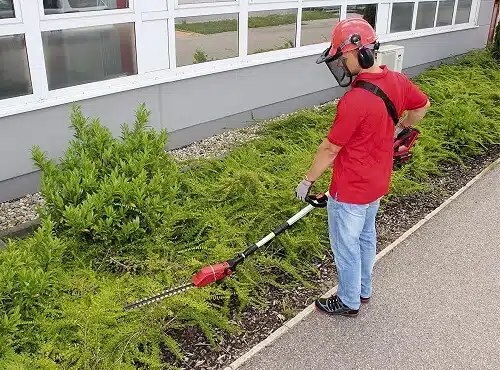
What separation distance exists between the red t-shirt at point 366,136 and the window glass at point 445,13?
8.46 meters

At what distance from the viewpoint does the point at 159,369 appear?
302 cm

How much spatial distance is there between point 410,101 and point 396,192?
2173mm

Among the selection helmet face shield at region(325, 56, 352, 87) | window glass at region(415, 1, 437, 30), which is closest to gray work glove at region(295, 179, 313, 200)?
helmet face shield at region(325, 56, 352, 87)

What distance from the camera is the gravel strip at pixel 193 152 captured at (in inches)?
183

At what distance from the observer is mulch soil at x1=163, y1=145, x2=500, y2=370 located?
318cm

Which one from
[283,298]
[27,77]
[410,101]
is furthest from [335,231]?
[27,77]

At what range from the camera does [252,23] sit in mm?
6809

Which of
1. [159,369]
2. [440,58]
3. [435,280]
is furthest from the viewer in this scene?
[440,58]

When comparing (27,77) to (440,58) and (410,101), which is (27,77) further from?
(440,58)

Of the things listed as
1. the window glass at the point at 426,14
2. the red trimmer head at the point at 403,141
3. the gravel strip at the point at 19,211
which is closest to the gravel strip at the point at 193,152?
the gravel strip at the point at 19,211

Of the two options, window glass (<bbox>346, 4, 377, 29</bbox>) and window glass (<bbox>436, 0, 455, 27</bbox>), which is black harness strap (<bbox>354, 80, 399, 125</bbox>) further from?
window glass (<bbox>436, 0, 455, 27</bbox>)

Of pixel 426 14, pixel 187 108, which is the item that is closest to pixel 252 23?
pixel 187 108

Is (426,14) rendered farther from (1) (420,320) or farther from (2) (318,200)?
(1) (420,320)

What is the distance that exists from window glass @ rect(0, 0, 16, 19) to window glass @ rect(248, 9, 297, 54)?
10.2 feet
